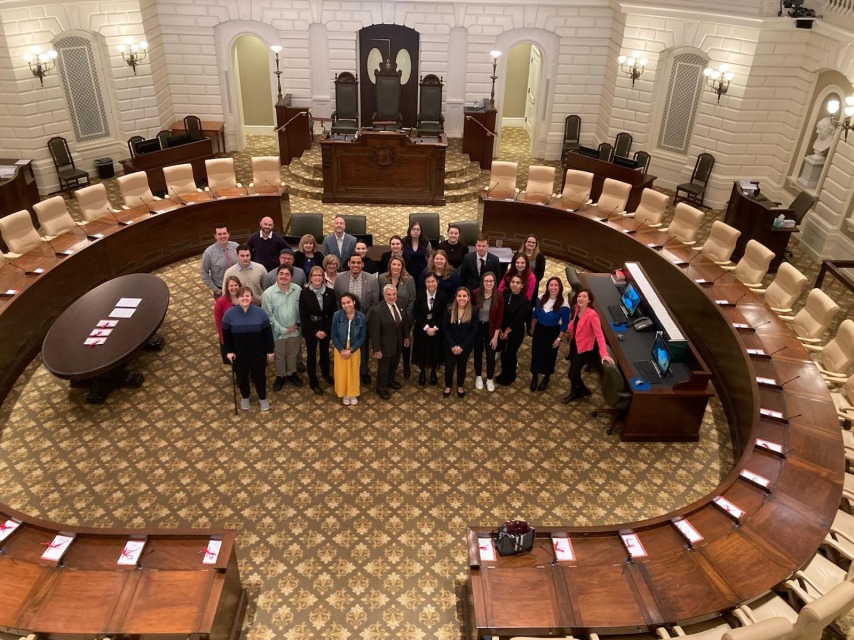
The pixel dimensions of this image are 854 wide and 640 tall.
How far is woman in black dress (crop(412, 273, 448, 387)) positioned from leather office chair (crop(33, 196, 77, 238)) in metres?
5.30

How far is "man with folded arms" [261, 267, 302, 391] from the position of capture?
732 cm

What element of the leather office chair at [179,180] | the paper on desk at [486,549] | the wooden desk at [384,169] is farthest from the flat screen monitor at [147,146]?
the paper on desk at [486,549]

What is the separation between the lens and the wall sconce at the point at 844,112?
1052 centimetres

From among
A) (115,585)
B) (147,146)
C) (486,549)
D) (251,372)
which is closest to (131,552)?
(115,585)

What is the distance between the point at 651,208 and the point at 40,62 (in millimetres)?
10460

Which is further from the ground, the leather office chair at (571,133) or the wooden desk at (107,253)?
the leather office chair at (571,133)

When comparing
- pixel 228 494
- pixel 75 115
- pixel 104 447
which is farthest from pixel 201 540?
pixel 75 115

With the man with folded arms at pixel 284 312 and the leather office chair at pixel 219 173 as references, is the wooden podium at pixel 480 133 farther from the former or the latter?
the man with folded arms at pixel 284 312

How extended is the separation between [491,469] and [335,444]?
164 centimetres

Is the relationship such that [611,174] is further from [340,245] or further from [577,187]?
[340,245]

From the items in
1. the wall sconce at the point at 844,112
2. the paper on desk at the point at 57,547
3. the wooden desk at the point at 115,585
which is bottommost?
the wooden desk at the point at 115,585

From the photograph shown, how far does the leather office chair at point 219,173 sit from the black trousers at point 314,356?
467 cm

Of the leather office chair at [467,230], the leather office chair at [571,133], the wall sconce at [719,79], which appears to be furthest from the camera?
the leather office chair at [571,133]

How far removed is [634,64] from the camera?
44.0 ft
